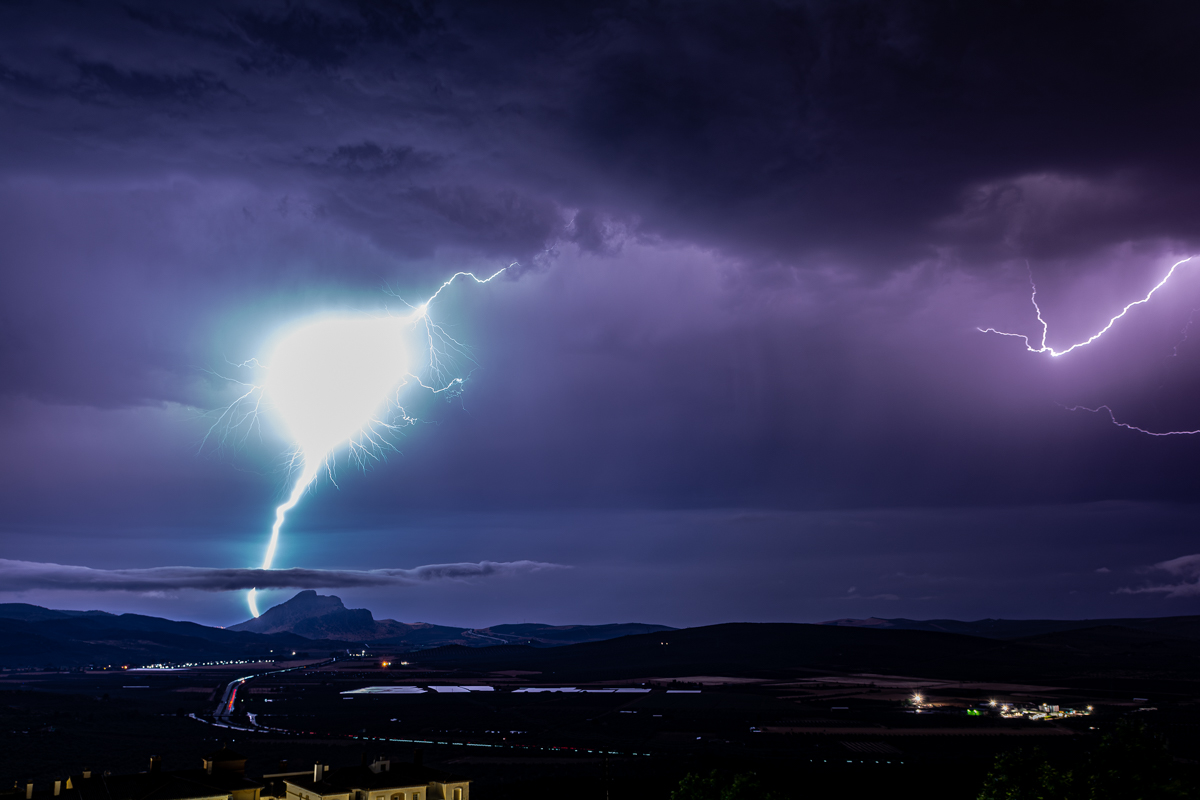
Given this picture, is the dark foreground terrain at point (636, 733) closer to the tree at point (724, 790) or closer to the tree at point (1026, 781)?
the tree at point (1026, 781)

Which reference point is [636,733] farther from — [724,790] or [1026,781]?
[1026,781]

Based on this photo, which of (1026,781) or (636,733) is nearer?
(1026,781)

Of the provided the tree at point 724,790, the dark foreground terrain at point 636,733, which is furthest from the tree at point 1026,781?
the tree at point 724,790

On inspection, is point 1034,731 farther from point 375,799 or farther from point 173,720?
point 173,720

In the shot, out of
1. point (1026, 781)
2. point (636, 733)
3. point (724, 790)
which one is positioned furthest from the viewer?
point (636, 733)

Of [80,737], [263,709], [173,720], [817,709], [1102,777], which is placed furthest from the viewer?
[263,709]

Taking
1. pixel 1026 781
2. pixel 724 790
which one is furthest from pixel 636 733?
pixel 1026 781

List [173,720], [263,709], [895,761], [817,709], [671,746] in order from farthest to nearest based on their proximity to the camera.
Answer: [263,709], [817,709], [173,720], [671,746], [895,761]

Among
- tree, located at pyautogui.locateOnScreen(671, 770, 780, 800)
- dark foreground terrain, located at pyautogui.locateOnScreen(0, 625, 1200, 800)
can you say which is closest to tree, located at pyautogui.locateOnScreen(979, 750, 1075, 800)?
dark foreground terrain, located at pyautogui.locateOnScreen(0, 625, 1200, 800)

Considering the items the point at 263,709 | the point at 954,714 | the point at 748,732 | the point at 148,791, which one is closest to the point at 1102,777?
the point at 148,791

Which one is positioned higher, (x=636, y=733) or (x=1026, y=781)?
(x=1026, y=781)

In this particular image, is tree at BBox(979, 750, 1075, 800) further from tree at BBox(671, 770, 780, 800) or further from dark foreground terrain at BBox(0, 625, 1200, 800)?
tree at BBox(671, 770, 780, 800)
